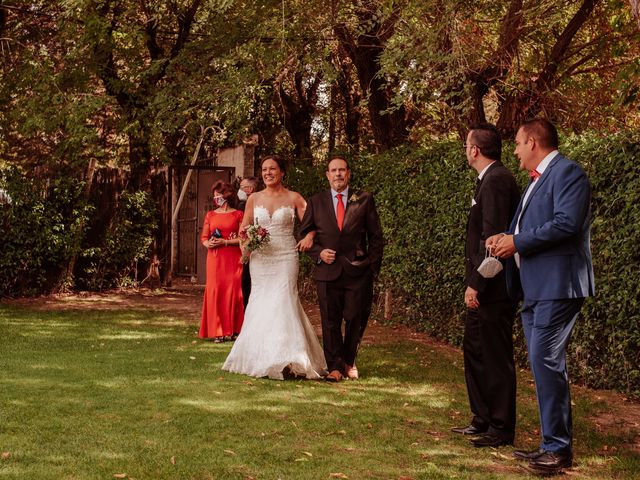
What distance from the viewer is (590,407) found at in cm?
793

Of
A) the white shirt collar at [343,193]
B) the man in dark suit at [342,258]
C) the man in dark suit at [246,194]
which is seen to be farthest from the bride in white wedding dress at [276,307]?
the man in dark suit at [246,194]

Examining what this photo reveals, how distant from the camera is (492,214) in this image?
248 inches

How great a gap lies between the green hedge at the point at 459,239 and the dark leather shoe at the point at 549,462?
275 centimetres

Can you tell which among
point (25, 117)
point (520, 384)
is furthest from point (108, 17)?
point (520, 384)

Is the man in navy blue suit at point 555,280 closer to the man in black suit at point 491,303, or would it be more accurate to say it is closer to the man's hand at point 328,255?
the man in black suit at point 491,303

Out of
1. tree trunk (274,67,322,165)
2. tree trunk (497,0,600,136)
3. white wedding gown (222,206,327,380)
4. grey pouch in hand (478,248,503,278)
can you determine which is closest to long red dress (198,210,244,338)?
white wedding gown (222,206,327,380)

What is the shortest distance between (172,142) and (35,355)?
43.8 ft

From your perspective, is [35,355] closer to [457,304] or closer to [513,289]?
[457,304]

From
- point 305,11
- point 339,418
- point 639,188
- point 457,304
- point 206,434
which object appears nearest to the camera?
point 206,434

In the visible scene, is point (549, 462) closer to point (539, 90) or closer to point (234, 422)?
point (234, 422)

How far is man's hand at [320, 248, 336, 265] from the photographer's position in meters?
8.88

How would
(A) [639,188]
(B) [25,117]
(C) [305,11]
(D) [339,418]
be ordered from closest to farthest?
(D) [339,418], (A) [639,188], (C) [305,11], (B) [25,117]

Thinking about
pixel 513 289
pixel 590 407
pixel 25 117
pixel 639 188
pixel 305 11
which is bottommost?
pixel 590 407

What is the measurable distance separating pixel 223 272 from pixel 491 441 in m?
6.82
